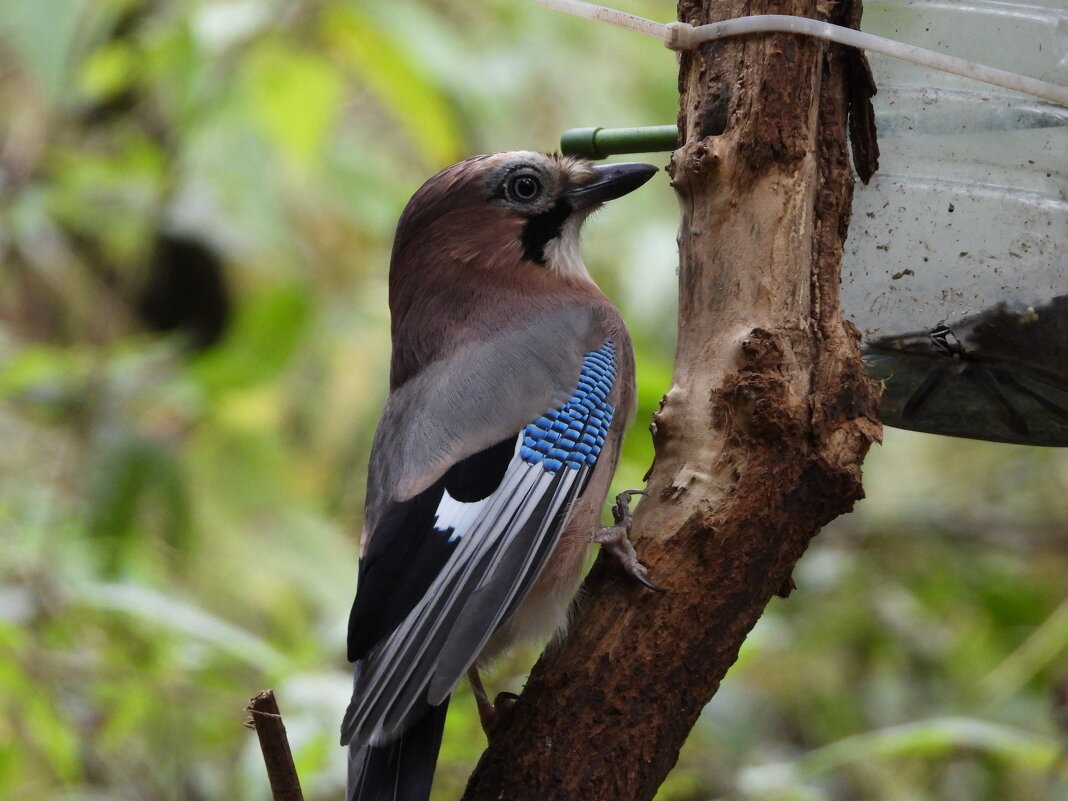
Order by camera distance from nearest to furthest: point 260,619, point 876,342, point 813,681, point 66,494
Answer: point 876,342
point 66,494
point 260,619
point 813,681

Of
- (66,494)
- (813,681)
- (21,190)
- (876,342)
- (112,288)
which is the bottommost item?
(876,342)

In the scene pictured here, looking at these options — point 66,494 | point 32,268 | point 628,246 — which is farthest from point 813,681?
point 32,268

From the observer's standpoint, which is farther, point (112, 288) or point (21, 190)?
point (112, 288)

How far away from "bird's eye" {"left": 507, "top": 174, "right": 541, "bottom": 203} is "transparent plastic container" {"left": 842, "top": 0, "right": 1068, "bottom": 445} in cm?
84

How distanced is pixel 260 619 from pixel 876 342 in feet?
9.15

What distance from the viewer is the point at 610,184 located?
2742 mm

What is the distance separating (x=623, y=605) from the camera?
1.92 meters

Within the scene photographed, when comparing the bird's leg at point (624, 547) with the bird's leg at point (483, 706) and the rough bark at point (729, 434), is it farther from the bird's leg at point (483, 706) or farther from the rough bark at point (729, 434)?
the bird's leg at point (483, 706)

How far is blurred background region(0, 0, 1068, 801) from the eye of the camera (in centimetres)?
317

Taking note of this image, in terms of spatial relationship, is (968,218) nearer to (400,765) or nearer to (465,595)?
(465,595)

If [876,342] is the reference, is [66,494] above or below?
above

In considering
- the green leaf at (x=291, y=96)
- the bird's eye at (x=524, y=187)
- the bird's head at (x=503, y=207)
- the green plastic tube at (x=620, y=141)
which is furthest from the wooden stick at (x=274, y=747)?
the green leaf at (x=291, y=96)

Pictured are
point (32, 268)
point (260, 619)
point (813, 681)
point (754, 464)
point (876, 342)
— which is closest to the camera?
point (754, 464)

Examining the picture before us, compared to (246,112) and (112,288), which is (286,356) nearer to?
(246,112)
